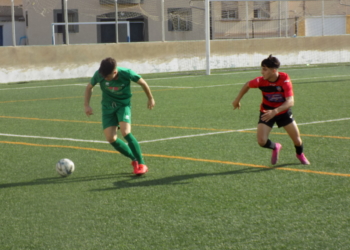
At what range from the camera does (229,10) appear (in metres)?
28.3

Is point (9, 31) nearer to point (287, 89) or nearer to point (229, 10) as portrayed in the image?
point (229, 10)

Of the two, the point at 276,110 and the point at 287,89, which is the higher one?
the point at 287,89

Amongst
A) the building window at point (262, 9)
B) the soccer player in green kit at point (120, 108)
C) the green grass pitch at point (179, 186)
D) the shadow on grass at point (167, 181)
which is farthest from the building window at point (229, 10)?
the shadow on grass at point (167, 181)

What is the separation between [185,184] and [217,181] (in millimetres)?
331

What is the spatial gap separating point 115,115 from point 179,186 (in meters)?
1.32

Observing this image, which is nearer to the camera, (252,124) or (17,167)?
(17,167)

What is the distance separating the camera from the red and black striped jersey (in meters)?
6.66

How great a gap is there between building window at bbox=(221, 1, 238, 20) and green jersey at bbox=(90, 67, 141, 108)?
867 inches

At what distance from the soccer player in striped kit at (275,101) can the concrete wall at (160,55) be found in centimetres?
1432

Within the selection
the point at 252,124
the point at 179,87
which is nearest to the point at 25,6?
the point at 179,87

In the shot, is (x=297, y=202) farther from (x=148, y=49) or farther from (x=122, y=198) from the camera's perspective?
(x=148, y=49)

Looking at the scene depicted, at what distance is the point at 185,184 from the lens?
19.5ft

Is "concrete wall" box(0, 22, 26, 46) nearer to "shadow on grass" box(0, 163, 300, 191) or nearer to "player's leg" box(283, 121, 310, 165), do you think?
"shadow on grass" box(0, 163, 300, 191)

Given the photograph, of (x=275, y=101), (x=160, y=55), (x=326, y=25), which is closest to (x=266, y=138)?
(x=275, y=101)
